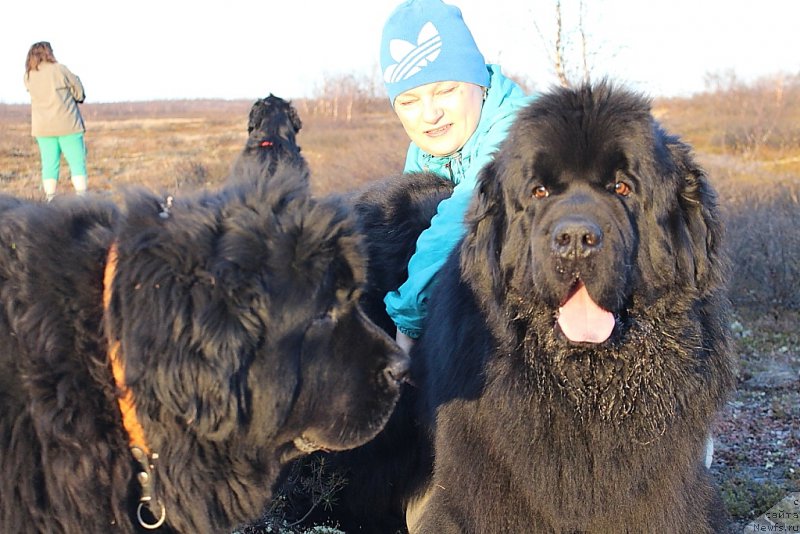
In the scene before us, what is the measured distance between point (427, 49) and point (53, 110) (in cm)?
875

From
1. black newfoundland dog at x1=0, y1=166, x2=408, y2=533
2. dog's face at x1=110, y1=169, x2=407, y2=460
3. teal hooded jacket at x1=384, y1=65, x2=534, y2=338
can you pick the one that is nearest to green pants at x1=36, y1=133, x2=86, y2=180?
teal hooded jacket at x1=384, y1=65, x2=534, y2=338

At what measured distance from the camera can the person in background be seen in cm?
1122

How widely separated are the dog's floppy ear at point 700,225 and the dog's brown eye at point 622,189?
0.72 feet

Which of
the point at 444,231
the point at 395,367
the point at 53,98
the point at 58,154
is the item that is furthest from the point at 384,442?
the point at 58,154

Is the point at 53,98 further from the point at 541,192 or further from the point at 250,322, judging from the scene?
the point at 250,322

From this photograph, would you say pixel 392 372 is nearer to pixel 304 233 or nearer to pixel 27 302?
pixel 304 233

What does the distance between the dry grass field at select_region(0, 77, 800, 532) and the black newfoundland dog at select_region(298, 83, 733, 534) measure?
2.83ft

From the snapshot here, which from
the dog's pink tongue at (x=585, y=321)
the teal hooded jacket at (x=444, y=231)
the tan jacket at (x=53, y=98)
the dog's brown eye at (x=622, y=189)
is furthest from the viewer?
the tan jacket at (x=53, y=98)

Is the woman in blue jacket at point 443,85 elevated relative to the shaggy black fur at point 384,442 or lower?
elevated

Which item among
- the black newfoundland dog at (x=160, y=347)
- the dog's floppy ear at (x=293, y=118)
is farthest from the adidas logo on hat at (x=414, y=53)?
the dog's floppy ear at (x=293, y=118)

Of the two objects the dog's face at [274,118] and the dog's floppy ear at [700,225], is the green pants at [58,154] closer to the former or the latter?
the dog's face at [274,118]

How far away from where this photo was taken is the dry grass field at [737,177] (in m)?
4.85

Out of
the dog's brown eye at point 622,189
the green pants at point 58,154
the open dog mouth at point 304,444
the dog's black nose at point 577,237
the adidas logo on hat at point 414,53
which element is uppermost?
the adidas logo on hat at point 414,53

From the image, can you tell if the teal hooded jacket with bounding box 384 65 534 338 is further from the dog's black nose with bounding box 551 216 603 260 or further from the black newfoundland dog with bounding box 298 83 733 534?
the dog's black nose with bounding box 551 216 603 260
